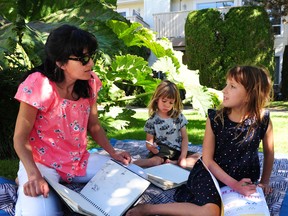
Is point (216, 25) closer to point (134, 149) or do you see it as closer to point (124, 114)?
point (124, 114)

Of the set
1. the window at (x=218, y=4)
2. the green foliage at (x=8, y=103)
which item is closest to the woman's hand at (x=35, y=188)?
the green foliage at (x=8, y=103)

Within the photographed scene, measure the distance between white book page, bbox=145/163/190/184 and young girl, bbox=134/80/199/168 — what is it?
32cm

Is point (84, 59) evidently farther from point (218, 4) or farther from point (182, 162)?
point (218, 4)

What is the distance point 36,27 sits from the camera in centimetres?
323

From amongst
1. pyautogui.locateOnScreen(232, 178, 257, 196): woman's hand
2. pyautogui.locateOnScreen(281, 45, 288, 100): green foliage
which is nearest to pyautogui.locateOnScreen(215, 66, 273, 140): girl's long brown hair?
pyautogui.locateOnScreen(232, 178, 257, 196): woman's hand

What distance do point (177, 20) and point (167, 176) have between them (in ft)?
41.1

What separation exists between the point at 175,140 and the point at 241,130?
1.17 meters

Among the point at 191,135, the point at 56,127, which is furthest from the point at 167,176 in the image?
the point at 191,135

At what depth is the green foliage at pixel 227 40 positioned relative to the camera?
10914 mm

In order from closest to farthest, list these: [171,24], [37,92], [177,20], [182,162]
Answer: [37,92]
[182,162]
[177,20]
[171,24]

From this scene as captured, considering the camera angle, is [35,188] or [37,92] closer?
[35,188]

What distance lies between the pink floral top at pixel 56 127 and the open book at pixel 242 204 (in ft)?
2.81

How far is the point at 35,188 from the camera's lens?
1.78 meters

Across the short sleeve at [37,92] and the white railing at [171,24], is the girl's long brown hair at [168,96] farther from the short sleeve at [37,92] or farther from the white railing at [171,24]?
the white railing at [171,24]
